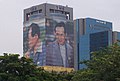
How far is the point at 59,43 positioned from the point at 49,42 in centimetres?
663

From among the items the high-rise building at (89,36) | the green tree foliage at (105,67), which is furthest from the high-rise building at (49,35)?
the green tree foliage at (105,67)

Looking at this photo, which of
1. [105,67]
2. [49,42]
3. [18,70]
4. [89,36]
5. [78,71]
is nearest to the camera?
[105,67]

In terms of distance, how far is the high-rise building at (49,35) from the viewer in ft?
443

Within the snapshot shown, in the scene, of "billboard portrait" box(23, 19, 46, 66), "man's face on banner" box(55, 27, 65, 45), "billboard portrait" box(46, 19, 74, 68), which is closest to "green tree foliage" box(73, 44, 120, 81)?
"billboard portrait" box(23, 19, 46, 66)

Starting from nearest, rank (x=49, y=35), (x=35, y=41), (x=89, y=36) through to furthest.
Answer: (x=49, y=35) < (x=89, y=36) < (x=35, y=41)

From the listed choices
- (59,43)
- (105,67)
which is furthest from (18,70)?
(59,43)

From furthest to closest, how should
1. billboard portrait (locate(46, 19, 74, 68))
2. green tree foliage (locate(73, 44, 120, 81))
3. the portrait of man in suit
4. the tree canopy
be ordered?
billboard portrait (locate(46, 19, 74, 68)) < the portrait of man in suit < the tree canopy < green tree foliage (locate(73, 44, 120, 81))

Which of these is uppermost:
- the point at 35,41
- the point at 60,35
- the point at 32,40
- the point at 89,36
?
the point at 60,35

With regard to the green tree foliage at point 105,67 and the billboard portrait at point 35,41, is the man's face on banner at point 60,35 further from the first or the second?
the green tree foliage at point 105,67

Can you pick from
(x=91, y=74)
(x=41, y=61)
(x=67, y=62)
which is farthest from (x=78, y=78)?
(x=67, y=62)

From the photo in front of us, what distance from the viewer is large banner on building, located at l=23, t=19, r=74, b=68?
5300 inches

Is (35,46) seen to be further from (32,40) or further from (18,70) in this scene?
(18,70)

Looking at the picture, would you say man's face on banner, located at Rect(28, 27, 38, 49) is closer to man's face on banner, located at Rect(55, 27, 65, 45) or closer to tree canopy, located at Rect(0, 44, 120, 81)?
man's face on banner, located at Rect(55, 27, 65, 45)

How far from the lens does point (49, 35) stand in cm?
13750
